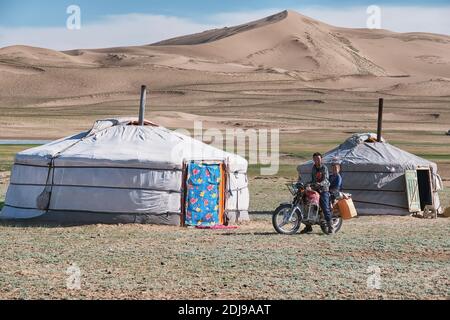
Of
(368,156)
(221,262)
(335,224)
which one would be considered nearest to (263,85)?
(368,156)

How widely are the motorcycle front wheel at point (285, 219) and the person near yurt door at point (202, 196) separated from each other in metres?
2.01

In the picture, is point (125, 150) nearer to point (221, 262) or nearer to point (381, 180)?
point (221, 262)

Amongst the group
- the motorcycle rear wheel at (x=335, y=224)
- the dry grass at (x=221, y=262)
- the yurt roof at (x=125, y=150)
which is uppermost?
the yurt roof at (x=125, y=150)

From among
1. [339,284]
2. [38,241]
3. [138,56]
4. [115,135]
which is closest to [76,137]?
[115,135]

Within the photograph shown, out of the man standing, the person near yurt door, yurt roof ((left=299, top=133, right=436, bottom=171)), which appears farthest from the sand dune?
the man standing

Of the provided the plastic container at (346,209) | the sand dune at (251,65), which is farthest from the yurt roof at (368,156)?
the sand dune at (251,65)

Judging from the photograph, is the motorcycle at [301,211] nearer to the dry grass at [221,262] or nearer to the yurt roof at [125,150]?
the dry grass at [221,262]

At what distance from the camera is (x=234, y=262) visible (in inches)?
494

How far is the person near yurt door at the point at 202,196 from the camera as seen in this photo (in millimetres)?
17484

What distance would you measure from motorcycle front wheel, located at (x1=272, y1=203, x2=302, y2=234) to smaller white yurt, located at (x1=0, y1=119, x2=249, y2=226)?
7.01ft

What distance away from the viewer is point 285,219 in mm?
15492

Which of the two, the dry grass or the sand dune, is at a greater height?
the sand dune

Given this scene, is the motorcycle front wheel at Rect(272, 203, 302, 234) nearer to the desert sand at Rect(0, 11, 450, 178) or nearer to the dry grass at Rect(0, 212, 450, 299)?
the dry grass at Rect(0, 212, 450, 299)

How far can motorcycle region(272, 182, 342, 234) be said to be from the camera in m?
15.4
